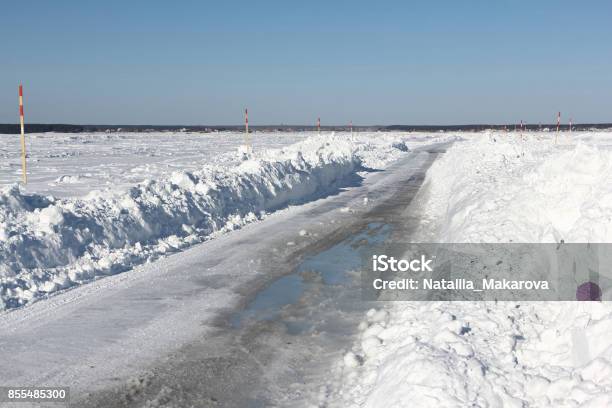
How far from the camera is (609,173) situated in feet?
23.5

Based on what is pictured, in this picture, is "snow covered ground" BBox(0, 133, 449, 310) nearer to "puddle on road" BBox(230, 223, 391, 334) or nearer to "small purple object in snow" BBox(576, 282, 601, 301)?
"puddle on road" BBox(230, 223, 391, 334)

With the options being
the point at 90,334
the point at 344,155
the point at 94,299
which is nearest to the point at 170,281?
the point at 94,299

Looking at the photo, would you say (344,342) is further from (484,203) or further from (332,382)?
→ (484,203)

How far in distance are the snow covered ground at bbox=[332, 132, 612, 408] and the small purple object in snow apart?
18 cm

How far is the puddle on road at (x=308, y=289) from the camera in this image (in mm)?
6535

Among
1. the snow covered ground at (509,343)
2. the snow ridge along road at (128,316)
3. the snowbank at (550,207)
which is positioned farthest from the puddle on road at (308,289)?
the snowbank at (550,207)

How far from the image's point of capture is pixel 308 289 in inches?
300

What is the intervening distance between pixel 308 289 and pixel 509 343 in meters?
3.33

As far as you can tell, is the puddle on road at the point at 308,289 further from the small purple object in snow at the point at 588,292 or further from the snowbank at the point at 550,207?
the small purple object in snow at the point at 588,292

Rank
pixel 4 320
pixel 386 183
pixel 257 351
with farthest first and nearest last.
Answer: pixel 386 183 → pixel 4 320 → pixel 257 351

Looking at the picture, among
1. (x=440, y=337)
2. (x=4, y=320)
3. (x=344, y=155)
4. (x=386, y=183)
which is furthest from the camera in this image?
(x=344, y=155)

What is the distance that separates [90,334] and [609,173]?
22.7ft

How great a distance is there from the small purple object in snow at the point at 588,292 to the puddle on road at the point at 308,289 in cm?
286

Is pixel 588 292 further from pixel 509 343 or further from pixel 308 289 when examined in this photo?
pixel 308 289
